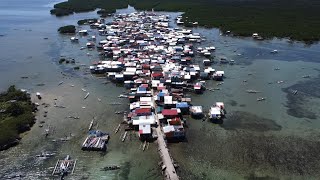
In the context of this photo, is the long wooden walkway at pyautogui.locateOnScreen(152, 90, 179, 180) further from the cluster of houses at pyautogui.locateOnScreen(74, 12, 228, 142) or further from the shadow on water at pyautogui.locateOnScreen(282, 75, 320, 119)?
the shadow on water at pyautogui.locateOnScreen(282, 75, 320, 119)

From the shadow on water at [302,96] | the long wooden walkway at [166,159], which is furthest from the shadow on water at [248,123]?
the long wooden walkway at [166,159]

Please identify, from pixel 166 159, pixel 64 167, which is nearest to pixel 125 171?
pixel 166 159

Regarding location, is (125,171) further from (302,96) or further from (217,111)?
(302,96)

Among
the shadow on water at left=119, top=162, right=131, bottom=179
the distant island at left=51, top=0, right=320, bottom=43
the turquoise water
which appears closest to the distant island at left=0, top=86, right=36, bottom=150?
the turquoise water

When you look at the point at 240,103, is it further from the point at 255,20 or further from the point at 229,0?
the point at 229,0

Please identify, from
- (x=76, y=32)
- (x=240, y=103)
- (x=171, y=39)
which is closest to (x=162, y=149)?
(x=240, y=103)

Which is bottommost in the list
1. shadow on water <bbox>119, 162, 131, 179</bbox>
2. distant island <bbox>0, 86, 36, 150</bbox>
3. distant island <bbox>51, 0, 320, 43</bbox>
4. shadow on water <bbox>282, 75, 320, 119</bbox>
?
shadow on water <bbox>119, 162, 131, 179</bbox>
